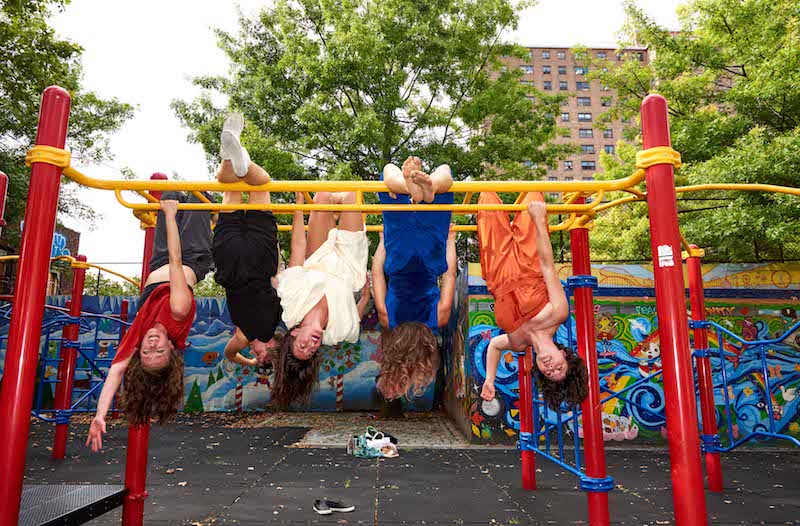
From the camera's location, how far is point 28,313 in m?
2.16

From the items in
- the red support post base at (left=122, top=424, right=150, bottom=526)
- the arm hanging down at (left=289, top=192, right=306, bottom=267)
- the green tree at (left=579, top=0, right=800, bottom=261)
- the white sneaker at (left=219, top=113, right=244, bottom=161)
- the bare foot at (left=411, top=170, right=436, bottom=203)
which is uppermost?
the green tree at (left=579, top=0, right=800, bottom=261)

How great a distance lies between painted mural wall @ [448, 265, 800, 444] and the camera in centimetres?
736

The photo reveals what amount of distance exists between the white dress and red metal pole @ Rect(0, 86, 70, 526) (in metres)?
1.24

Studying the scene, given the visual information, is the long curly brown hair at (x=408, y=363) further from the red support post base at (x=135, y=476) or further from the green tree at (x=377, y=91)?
the green tree at (x=377, y=91)

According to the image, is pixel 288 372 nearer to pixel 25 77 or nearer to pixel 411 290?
pixel 411 290

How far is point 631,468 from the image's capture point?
5.94m

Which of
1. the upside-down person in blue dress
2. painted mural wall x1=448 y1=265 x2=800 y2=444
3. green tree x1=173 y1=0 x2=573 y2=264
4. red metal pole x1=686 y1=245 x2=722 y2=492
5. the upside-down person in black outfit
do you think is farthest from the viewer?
green tree x1=173 y1=0 x2=573 y2=264

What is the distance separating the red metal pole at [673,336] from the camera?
2.04m

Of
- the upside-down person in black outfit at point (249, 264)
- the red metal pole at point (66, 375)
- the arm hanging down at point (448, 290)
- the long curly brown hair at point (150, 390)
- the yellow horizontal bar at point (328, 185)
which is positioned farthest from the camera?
the red metal pole at point (66, 375)

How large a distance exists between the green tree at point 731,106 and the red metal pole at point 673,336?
15.3 feet

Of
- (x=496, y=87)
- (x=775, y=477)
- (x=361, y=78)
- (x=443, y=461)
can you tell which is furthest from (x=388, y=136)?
(x=775, y=477)

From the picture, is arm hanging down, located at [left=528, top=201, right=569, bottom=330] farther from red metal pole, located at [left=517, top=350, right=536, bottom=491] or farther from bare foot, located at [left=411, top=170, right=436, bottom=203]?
red metal pole, located at [left=517, top=350, right=536, bottom=491]

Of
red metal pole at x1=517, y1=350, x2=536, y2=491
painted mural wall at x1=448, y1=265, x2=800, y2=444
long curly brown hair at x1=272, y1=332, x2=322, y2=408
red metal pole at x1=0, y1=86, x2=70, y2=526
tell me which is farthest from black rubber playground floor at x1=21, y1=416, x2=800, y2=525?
red metal pole at x1=0, y1=86, x2=70, y2=526

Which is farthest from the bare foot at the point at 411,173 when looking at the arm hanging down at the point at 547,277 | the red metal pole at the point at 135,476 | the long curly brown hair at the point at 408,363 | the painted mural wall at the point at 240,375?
the painted mural wall at the point at 240,375
